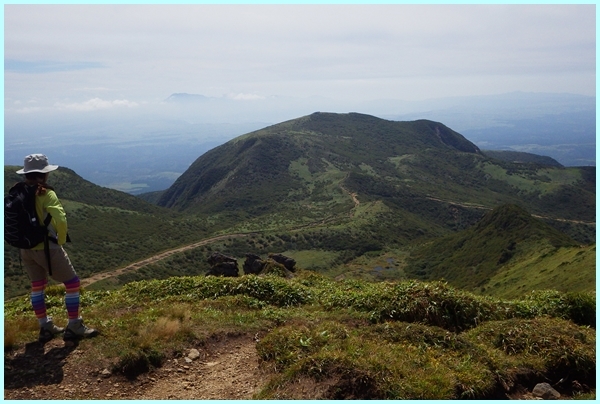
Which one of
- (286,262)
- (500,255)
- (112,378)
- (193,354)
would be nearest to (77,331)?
(112,378)

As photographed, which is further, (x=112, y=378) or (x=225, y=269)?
(x=225, y=269)

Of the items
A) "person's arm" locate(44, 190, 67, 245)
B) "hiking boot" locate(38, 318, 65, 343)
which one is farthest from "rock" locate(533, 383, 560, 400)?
"hiking boot" locate(38, 318, 65, 343)

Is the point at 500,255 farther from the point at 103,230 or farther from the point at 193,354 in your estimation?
the point at 103,230

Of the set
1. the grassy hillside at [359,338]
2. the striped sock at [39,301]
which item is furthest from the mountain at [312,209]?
the striped sock at [39,301]

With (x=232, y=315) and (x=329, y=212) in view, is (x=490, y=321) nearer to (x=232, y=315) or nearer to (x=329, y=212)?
(x=232, y=315)

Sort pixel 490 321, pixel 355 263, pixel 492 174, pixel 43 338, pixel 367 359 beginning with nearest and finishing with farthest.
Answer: pixel 367 359 → pixel 43 338 → pixel 490 321 → pixel 355 263 → pixel 492 174

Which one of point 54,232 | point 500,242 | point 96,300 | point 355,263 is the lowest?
point 355,263

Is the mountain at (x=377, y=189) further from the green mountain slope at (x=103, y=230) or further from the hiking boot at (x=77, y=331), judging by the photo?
the hiking boot at (x=77, y=331)

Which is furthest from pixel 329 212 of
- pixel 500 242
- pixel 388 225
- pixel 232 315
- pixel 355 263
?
pixel 232 315

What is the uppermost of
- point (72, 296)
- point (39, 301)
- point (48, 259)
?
point (48, 259)
